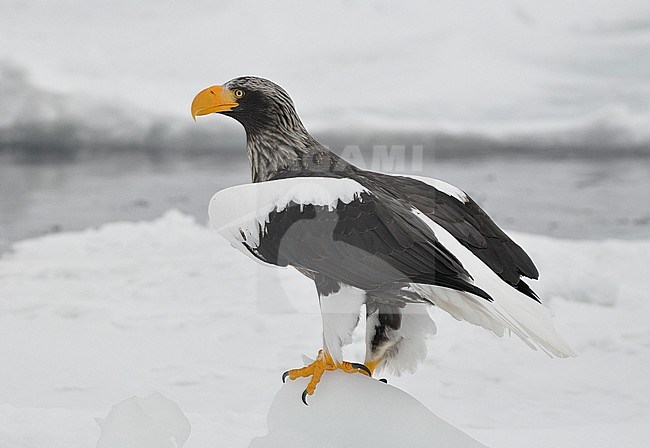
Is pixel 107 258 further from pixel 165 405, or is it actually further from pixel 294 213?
pixel 294 213

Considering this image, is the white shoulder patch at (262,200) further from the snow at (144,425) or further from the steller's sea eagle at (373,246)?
the snow at (144,425)

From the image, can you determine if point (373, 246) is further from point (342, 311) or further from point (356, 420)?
point (356, 420)

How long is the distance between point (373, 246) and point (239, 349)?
1.15m

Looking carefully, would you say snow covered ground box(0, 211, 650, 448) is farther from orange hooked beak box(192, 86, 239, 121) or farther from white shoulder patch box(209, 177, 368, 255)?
orange hooked beak box(192, 86, 239, 121)

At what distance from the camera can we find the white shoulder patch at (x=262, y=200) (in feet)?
4.28

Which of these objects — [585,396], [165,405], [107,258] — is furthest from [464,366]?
[107,258]

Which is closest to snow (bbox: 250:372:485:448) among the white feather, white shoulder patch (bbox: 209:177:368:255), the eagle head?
the white feather

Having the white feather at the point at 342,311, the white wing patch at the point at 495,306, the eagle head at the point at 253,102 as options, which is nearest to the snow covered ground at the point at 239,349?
the white feather at the point at 342,311

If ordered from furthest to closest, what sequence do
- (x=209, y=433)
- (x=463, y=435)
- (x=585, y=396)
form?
(x=585, y=396)
(x=209, y=433)
(x=463, y=435)

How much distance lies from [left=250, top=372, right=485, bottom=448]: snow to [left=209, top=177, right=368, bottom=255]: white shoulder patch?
282 millimetres

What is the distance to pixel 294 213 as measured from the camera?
1.30 m

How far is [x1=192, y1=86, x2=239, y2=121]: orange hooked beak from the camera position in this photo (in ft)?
4.98

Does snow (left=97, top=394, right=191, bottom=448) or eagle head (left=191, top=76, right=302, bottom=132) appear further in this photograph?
eagle head (left=191, top=76, right=302, bottom=132)

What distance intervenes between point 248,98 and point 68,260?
180 centimetres
